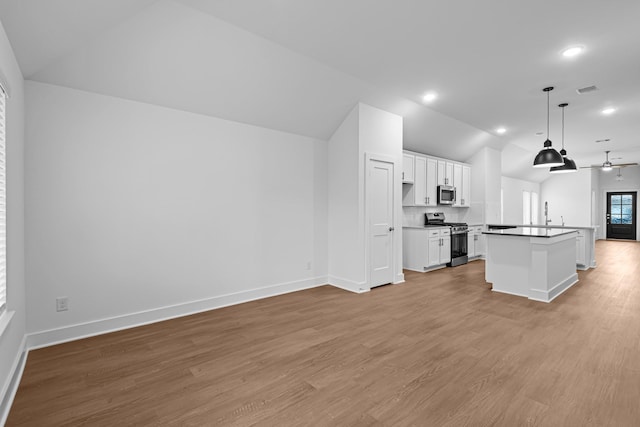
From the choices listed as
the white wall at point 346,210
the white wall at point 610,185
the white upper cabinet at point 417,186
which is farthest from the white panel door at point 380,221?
the white wall at point 610,185

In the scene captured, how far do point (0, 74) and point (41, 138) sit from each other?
1119 millimetres

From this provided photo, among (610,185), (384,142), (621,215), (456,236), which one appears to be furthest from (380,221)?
(621,215)

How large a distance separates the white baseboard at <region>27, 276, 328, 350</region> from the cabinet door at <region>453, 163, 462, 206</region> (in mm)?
4857

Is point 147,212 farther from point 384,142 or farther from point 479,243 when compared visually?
point 479,243

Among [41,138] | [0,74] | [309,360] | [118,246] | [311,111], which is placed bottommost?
[309,360]

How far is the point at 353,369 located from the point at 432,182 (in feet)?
17.4

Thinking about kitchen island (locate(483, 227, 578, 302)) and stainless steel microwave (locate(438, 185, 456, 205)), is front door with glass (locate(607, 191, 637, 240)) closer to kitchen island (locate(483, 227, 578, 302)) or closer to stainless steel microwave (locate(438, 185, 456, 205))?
stainless steel microwave (locate(438, 185, 456, 205))

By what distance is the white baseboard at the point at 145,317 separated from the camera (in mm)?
2924

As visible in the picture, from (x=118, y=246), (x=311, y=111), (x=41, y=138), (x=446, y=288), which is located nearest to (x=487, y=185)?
(x=446, y=288)

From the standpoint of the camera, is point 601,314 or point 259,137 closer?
point 601,314

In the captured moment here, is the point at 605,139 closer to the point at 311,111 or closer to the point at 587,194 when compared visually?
the point at 587,194

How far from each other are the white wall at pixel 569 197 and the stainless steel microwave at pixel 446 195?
803 centimetres

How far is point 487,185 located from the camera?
780 cm

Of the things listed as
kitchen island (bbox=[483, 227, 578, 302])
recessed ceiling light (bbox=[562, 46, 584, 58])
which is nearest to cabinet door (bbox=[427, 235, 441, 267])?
kitchen island (bbox=[483, 227, 578, 302])
